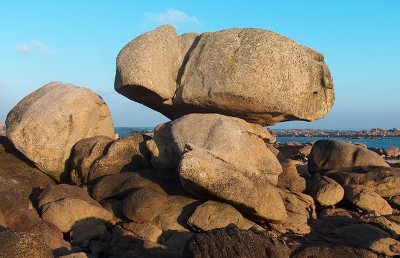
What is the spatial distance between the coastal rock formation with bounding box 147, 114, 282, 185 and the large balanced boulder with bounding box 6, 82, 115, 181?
238 centimetres

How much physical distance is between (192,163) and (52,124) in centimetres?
481

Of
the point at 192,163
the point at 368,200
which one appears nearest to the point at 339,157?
the point at 368,200

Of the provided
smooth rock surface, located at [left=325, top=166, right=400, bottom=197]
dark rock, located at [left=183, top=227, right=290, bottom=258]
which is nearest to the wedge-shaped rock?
dark rock, located at [left=183, top=227, right=290, bottom=258]

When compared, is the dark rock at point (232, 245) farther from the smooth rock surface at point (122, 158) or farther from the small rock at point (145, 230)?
the smooth rock surface at point (122, 158)

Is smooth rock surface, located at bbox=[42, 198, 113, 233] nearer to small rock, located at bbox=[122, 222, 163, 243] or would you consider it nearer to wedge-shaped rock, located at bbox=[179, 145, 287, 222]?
small rock, located at bbox=[122, 222, 163, 243]

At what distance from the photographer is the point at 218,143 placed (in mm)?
12086

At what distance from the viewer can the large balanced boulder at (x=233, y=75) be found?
13.1 metres

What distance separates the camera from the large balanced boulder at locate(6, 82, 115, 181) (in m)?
13.3

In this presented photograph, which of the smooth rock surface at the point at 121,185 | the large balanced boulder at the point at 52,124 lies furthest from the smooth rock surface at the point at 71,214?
the large balanced boulder at the point at 52,124

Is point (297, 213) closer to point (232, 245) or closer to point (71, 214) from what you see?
point (232, 245)

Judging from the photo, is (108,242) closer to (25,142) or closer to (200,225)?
(200,225)

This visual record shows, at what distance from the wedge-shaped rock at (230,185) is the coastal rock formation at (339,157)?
16.7ft

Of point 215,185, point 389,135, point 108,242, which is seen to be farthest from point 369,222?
point 389,135

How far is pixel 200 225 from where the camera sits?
1041cm
